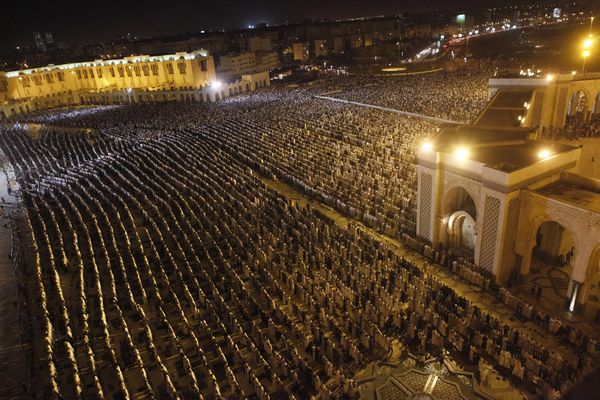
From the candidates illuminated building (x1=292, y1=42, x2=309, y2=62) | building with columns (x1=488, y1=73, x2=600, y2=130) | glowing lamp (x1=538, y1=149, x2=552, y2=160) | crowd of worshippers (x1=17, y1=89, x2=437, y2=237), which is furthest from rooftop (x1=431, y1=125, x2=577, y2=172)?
illuminated building (x1=292, y1=42, x2=309, y2=62)

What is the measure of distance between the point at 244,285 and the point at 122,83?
73786 millimetres

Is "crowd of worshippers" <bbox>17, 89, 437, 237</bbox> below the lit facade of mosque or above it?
below

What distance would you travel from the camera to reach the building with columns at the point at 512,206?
13773 millimetres

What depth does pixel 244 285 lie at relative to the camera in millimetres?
16844

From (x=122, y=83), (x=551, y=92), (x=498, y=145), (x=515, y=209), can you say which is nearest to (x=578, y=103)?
(x=551, y=92)

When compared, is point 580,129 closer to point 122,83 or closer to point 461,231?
point 461,231

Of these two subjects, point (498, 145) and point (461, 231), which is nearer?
point (461, 231)

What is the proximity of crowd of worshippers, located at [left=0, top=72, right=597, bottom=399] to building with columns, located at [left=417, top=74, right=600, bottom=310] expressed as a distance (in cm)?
140

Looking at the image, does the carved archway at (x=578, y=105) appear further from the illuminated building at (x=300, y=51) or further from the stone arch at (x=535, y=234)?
the illuminated building at (x=300, y=51)

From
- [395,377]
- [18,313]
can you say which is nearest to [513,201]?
[395,377]

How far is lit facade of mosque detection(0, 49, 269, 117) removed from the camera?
232 ft

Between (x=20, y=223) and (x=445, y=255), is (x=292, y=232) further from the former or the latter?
(x=20, y=223)

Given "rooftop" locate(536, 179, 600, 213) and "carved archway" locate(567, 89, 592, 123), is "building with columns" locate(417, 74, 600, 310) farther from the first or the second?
"carved archway" locate(567, 89, 592, 123)

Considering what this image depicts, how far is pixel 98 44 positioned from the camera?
179m
